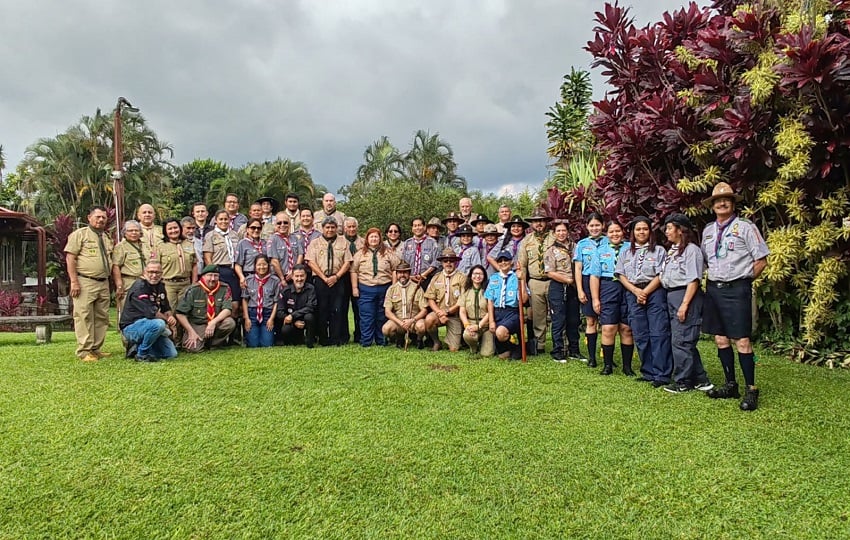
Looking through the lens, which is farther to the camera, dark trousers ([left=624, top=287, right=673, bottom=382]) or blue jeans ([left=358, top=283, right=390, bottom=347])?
blue jeans ([left=358, top=283, right=390, bottom=347])

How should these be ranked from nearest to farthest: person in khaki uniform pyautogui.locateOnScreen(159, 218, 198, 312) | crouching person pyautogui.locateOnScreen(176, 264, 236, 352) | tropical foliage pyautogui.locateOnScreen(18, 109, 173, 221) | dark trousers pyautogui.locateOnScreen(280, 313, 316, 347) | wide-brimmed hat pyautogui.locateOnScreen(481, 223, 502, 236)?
crouching person pyautogui.locateOnScreen(176, 264, 236, 352)
person in khaki uniform pyautogui.locateOnScreen(159, 218, 198, 312)
dark trousers pyautogui.locateOnScreen(280, 313, 316, 347)
wide-brimmed hat pyautogui.locateOnScreen(481, 223, 502, 236)
tropical foliage pyautogui.locateOnScreen(18, 109, 173, 221)

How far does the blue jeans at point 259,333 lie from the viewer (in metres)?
6.94

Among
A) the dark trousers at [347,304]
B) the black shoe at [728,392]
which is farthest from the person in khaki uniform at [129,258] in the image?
the black shoe at [728,392]

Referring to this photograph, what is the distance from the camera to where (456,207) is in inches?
825

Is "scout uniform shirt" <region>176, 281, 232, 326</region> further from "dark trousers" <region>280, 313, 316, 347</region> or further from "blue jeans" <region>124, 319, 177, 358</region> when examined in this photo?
"dark trousers" <region>280, 313, 316, 347</region>

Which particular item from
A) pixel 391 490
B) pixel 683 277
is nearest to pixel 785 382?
pixel 683 277

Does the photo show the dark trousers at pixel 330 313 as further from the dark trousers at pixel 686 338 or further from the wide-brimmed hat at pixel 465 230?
the dark trousers at pixel 686 338

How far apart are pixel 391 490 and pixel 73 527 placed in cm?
147

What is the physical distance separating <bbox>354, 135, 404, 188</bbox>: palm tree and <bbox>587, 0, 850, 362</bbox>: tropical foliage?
22253mm

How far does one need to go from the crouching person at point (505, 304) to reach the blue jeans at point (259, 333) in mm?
2830

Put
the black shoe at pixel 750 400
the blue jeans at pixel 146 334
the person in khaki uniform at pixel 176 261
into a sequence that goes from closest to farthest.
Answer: the black shoe at pixel 750 400
the blue jeans at pixel 146 334
the person in khaki uniform at pixel 176 261

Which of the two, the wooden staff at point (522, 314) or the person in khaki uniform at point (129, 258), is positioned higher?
the person in khaki uniform at point (129, 258)

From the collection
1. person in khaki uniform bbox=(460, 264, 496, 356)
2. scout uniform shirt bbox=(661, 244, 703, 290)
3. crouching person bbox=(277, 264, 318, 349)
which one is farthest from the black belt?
crouching person bbox=(277, 264, 318, 349)

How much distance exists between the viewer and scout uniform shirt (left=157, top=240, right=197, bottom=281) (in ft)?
21.5
